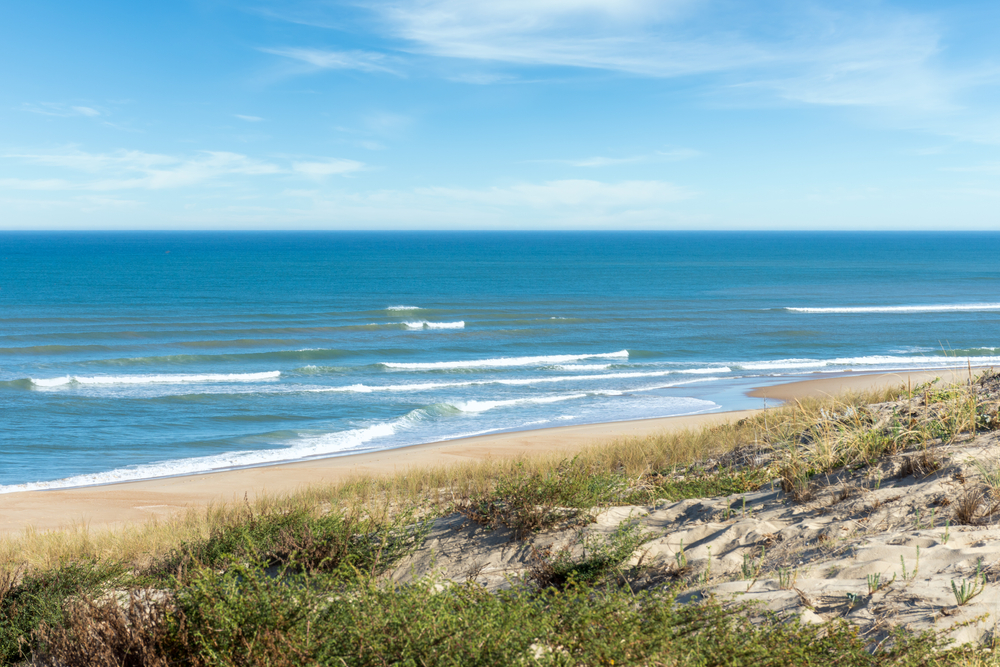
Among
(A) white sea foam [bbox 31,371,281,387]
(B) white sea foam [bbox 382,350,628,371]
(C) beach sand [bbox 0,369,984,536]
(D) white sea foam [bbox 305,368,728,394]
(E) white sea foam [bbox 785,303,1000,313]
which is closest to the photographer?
(C) beach sand [bbox 0,369,984,536]

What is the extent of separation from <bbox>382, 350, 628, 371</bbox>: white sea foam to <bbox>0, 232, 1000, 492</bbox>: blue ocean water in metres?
0.12

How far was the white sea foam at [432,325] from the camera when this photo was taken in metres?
37.8

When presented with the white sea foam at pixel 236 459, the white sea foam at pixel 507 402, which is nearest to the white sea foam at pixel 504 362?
the white sea foam at pixel 507 402

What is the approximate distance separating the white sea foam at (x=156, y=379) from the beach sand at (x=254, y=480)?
11.1m

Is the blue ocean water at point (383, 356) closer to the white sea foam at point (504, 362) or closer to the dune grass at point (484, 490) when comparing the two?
the white sea foam at point (504, 362)

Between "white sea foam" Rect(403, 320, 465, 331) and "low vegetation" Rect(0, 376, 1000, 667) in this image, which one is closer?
"low vegetation" Rect(0, 376, 1000, 667)

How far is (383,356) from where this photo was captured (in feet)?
97.9

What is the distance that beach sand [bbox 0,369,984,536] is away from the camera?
1127 cm

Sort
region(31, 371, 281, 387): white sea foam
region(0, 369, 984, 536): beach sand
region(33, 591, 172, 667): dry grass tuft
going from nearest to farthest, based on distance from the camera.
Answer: region(33, 591, 172, 667): dry grass tuft, region(0, 369, 984, 536): beach sand, region(31, 371, 281, 387): white sea foam

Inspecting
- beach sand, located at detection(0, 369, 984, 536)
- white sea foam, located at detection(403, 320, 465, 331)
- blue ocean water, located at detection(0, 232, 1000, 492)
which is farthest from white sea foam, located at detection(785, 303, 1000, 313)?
beach sand, located at detection(0, 369, 984, 536)

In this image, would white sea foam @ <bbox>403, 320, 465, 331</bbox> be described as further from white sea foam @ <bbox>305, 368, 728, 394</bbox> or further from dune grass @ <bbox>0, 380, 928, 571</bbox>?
dune grass @ <bbox>0, 380, 928, 571</bbox>

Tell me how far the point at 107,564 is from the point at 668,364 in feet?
81.3

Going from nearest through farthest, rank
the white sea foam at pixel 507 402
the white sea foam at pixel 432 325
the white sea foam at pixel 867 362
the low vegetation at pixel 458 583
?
the low vegetation at pixel 458 583
the white sea foam at pixel 507 402
the white sea foam at pixel 867 362
the white sea foam at pixel 432 325

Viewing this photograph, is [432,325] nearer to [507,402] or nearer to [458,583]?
[507,402]
